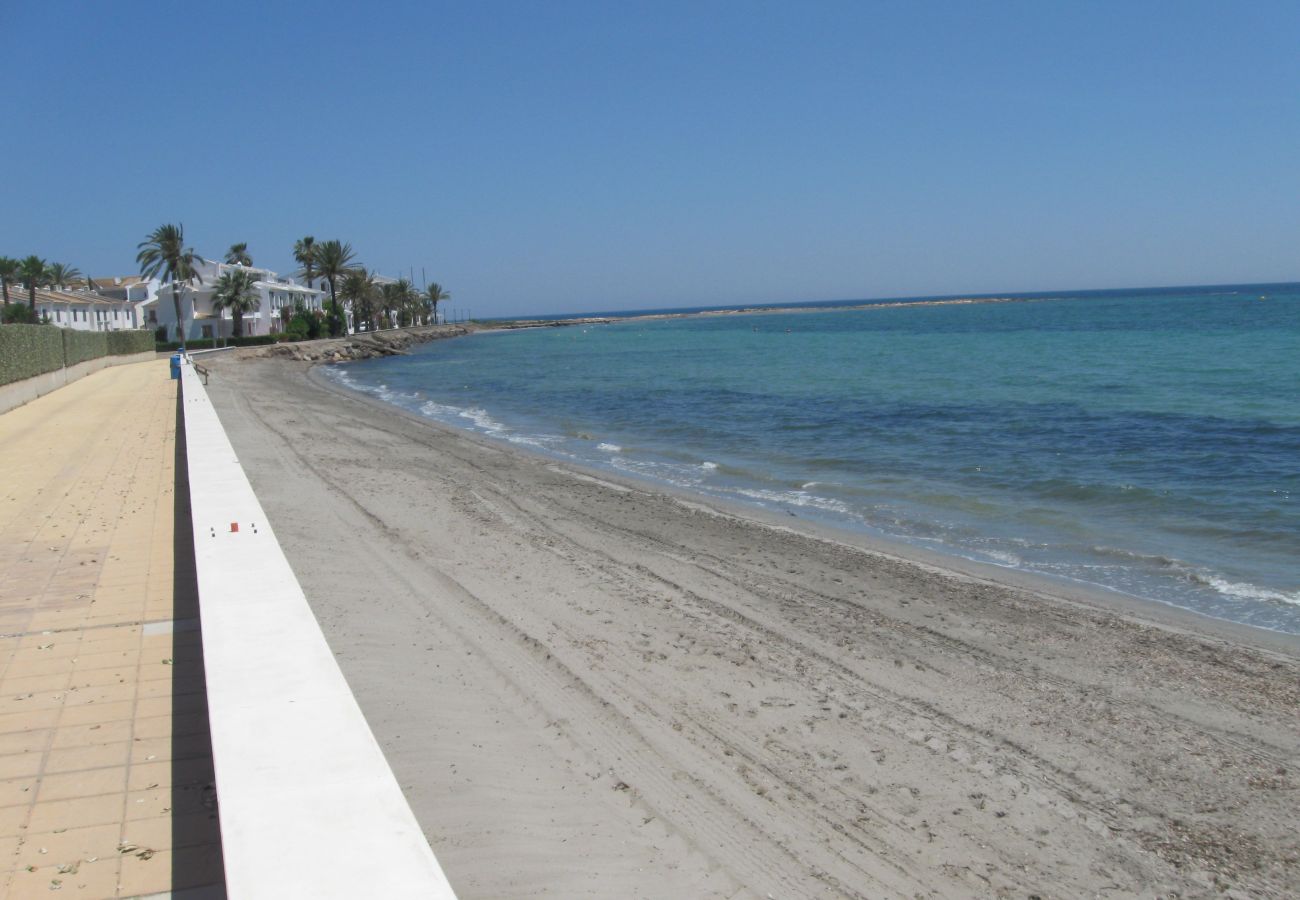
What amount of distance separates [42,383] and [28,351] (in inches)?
71.3

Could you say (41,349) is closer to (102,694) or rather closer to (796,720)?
(102,694)

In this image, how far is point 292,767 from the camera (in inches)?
127

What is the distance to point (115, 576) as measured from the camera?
777 centimetres

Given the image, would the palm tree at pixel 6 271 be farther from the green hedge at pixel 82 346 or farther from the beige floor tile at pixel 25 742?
the beige floor tile at pixel 25 742

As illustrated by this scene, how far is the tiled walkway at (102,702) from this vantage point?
3670 millimetres

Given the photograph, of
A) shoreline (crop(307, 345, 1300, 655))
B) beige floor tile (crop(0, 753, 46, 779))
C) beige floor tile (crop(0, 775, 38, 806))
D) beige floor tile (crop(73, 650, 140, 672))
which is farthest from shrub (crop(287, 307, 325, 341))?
beige floor tile (crop(0, 775, 38, 806))

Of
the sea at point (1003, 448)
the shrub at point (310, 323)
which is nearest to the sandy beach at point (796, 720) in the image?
the sea at point (1003, 448)

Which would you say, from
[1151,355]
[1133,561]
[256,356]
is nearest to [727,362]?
[1151,355]

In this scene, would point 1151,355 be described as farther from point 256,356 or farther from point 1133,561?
point 256,356

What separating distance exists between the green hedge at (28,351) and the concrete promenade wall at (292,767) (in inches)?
899

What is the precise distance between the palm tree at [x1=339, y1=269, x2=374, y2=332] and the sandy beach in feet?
290

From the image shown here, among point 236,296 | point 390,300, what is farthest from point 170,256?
point 390,300

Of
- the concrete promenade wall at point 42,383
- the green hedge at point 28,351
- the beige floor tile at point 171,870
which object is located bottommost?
the beige floor tile at point 171,870

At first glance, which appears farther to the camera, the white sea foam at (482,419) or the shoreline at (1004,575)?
the white sea foam at (482,419)
